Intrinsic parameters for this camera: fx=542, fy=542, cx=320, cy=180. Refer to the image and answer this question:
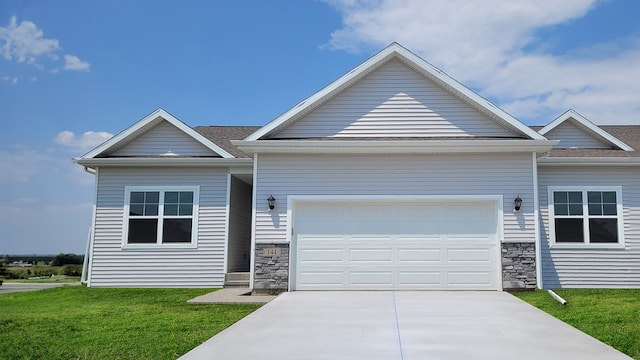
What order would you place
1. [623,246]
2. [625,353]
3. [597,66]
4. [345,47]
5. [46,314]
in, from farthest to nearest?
[597,66] → [345,47] → [623,246] → [46,314] → [625,353]

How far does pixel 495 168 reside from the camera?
40.5 ft

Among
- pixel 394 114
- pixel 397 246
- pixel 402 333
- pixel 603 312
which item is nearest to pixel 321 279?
pixel 397 246

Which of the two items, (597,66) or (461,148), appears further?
(597,66)

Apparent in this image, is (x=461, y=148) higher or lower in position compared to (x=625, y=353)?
higher

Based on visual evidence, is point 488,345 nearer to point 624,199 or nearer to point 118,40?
point 624,199

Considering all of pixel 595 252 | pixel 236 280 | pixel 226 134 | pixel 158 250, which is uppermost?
pixel 226 134

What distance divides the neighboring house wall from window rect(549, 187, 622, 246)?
27.5ft

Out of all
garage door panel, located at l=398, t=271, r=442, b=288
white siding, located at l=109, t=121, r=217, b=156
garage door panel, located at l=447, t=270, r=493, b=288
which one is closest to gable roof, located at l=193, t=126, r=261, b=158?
white siding, located at l=109, t=121, r=217, b=156

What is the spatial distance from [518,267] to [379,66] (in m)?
5.70

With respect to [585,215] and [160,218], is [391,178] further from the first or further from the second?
[160,218]

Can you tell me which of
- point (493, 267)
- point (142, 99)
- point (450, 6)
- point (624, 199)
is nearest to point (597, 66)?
point (624, 199)

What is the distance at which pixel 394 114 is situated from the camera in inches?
514

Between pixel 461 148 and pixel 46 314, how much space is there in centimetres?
903

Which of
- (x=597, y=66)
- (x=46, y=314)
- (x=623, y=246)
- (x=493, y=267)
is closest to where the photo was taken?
(x=46, y=314)
